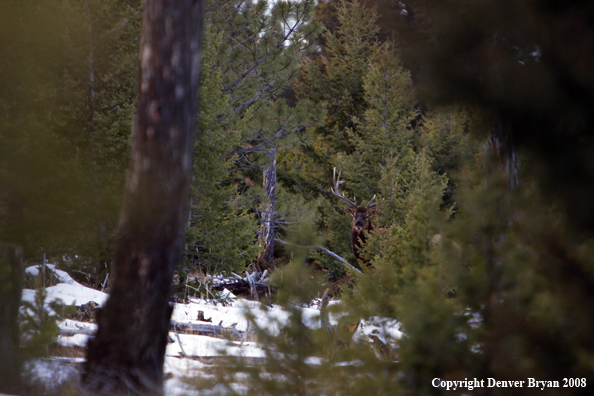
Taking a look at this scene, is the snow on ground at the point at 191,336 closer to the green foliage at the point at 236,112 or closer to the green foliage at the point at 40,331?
the green foliage at the point at 40,331

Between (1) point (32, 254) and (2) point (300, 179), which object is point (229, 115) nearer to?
(1) point (32, 254)

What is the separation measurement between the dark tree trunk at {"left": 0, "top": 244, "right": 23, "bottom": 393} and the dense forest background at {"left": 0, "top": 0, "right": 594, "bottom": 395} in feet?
6.03

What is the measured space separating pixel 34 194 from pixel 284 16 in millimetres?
7998

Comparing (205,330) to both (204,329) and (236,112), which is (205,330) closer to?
(204,329)

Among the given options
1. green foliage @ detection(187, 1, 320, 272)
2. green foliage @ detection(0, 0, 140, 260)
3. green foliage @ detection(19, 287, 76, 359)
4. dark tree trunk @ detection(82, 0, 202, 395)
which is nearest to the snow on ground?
green foliage @ detection(19, 287, 76, 359)

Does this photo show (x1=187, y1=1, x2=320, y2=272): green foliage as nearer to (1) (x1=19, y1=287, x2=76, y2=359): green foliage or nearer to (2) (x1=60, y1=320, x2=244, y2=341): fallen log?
(2) (x1=60, y1=320, x2=244, y2=341): fallen log

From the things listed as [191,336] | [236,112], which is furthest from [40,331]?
[236,112]

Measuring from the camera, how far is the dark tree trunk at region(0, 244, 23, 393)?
3.32 meters

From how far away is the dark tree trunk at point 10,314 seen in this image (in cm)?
332

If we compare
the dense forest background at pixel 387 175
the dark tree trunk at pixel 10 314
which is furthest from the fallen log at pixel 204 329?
the dark tree trunk at pixel 10 314

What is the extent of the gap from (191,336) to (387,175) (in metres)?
11.3

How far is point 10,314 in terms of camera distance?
3.50 metres

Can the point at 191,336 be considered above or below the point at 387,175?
below

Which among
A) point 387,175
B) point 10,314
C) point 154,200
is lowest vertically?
point 10,314
